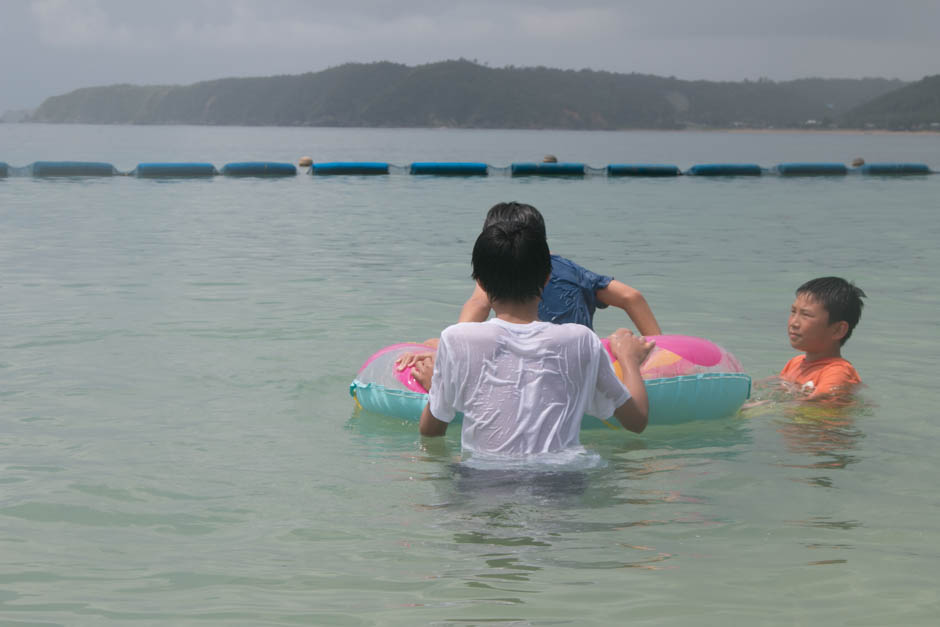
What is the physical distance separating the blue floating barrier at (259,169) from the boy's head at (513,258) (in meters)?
26.7

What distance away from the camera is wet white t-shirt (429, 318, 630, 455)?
3.59 metres

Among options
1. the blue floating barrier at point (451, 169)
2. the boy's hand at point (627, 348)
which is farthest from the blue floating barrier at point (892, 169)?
the boy's hand at point (627, 348)

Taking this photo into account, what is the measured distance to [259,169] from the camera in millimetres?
29781

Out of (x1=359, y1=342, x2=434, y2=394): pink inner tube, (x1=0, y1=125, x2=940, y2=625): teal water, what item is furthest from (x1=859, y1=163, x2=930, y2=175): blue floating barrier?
(x1=359, y1=342, x2=434, y2=394): pink inner tube

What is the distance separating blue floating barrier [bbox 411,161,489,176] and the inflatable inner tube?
999 inches

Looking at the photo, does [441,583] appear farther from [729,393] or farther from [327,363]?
[327,363]

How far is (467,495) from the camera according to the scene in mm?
4023

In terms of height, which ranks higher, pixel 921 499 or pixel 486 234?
pixel 486 234

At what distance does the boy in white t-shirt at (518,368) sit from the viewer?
3.51m

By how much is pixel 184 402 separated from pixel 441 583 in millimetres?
3104

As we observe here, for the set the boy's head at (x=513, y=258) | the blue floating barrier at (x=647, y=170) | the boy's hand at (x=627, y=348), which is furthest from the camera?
the blue floating barrier at (x=647, y=170)

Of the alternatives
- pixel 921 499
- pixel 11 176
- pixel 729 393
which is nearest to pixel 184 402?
pixel 729 393

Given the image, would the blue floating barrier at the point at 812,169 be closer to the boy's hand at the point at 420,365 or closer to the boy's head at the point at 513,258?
the boy's hand at the point at 420,365

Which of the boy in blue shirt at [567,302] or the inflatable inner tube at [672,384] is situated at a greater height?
the boy in blue shirt at [567,302]
